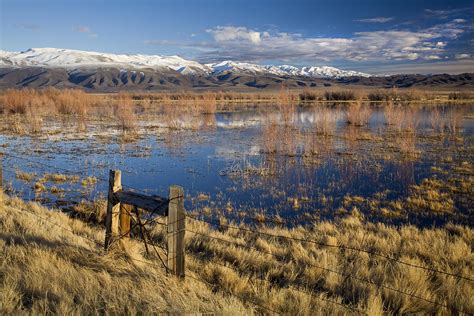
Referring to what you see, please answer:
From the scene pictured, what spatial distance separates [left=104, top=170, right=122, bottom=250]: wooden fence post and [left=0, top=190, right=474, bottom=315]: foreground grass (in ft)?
0.85

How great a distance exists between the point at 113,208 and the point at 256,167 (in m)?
9.75

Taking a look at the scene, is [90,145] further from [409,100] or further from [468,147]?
[409,100]

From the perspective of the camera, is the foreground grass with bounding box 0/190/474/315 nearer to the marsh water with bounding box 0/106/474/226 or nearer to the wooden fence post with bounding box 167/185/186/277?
the wooden fence post with bounding box 167/185/186/277

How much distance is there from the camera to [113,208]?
5.59 m

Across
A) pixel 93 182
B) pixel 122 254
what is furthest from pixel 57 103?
pixel 122 254

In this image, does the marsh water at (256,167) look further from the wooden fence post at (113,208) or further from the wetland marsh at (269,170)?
the wooden fence post at (113,208)

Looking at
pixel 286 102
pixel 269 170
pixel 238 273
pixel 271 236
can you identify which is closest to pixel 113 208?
pixel 238 273

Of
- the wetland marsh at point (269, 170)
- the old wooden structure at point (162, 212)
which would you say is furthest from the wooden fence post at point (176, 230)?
the wetland marsh at point (269, 170)

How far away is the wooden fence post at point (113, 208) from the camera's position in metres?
5.50

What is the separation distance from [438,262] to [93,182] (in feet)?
31.4

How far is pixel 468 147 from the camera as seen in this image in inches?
757

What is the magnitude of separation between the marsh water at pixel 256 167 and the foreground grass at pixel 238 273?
83.2 inches

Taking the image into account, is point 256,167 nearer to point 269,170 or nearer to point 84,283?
point 269,170

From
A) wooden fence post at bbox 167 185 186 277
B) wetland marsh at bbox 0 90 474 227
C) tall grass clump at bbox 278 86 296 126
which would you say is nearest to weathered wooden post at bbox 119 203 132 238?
wooden fence post at bbox 167 185 186 277
